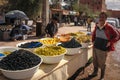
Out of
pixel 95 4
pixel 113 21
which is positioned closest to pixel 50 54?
pixel 113 21

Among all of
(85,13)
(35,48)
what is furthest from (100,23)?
(85,13)

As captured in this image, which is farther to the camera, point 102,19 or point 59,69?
point 102,19

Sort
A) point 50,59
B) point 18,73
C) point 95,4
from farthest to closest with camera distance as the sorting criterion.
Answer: point 95,4 < point 50,59 < point 18,73

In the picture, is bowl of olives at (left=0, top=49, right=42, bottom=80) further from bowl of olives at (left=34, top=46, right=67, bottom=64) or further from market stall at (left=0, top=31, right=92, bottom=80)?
bowl of olives at (left=34, top=46, right=67, bottom=64)

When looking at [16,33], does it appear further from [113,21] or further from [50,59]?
[113,21]

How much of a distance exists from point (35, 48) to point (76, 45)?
83 centimetres

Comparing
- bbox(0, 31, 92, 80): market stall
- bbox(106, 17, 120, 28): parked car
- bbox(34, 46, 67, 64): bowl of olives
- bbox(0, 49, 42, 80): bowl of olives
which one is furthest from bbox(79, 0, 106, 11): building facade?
bbox(0, 49, 42, 80): bowl of olives

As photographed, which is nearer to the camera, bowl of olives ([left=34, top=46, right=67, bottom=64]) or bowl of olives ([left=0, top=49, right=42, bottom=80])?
bowl of olives ([left=0, top=49, right=42, bottom=80])

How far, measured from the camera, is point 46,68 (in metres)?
3.13

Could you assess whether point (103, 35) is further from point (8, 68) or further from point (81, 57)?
point (8, 68)

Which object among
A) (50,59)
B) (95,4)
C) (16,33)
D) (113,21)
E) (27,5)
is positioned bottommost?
(113,21)

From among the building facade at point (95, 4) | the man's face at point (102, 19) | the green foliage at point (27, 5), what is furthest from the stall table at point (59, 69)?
the building facade at point (95, 4)

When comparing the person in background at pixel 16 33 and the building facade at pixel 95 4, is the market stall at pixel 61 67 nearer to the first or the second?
the person in background at pixel 16 33

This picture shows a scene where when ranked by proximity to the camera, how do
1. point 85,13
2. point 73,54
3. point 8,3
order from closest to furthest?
point 73,54
point 8,3
point 85,13
